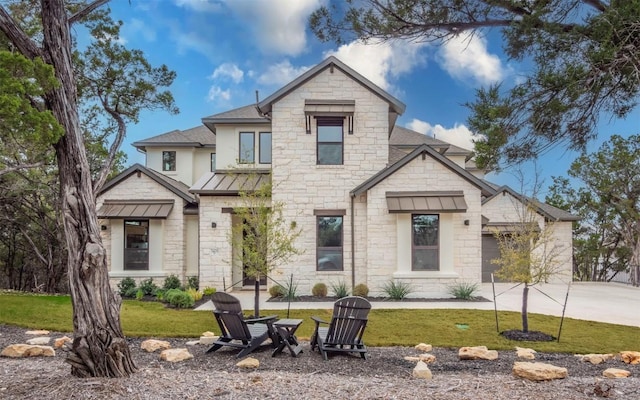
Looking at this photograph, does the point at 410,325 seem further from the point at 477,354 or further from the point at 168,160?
the point at 168,160

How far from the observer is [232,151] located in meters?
18.3

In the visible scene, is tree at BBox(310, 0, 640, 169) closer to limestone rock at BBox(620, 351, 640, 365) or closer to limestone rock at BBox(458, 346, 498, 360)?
limestone rock at BBox(458, 346, 498, 360)

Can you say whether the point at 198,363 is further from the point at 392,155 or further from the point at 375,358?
the point at 392,155

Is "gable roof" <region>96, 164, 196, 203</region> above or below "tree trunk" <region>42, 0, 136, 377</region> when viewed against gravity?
above

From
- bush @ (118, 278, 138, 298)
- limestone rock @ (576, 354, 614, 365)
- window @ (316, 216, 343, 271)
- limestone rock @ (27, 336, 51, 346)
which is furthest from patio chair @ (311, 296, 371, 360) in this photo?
bush @ (118, 278, 138, 298)

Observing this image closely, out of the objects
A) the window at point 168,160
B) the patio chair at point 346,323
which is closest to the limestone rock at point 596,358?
the patio chair at point 346,323

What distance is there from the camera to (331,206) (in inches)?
602

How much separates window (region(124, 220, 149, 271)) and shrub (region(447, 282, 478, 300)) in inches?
437

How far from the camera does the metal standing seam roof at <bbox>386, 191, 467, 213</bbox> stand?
14078mm

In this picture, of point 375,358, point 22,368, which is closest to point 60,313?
point 22,368

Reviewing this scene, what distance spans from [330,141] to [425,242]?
4830 millimetres

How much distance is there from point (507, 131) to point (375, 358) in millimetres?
4235

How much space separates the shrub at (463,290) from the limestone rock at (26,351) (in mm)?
11317

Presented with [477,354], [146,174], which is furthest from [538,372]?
[146,174]
